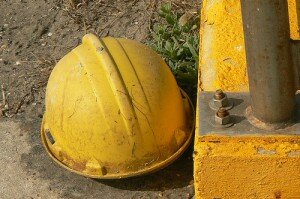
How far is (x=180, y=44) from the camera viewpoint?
462cm

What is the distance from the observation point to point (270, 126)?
2.62 metres

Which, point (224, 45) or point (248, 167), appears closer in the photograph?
point (248, 167)

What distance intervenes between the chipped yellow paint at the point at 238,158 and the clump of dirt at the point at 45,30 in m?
1.80

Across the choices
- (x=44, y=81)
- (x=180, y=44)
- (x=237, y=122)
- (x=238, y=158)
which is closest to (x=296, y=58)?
(x=237, y=122)

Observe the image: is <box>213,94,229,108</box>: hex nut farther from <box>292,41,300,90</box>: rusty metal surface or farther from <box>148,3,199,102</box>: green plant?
<box>148,3,199,102</box>: green plant

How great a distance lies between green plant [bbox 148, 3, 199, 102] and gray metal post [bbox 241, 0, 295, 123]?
1.63 metres

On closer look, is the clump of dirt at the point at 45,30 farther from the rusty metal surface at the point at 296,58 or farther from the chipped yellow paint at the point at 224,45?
the rusty metal surface at the point at 296,58

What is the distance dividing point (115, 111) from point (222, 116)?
2.90 feet

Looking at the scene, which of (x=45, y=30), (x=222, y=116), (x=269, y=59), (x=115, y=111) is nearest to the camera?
(x=269, y=59)

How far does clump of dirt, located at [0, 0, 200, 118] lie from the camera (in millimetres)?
4652

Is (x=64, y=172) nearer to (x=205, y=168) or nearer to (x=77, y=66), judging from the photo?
(x=77, y=66)

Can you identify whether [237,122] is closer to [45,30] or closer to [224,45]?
[224,45]

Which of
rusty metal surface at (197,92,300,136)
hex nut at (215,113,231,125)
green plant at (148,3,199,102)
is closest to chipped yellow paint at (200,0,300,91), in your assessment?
rusty metal surface at (197,92,300,136)

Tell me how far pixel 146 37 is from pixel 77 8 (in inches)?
31.3
